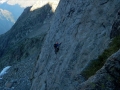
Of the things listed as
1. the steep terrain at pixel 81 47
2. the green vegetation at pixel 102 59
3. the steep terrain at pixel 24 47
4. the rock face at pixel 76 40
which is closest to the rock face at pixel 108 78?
the steep terrain at pixel 81 47

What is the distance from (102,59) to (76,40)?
29.7 feet

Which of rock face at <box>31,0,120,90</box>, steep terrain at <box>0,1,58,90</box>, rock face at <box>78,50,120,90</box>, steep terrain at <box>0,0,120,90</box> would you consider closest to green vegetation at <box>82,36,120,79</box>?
steep terrain at <box>0,0,120,90</box>

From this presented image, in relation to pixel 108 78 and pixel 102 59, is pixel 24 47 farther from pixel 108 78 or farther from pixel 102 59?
pixel 108 78

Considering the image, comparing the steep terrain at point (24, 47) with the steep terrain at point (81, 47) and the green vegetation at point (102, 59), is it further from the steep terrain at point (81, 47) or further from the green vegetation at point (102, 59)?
the green vegetation at point (102, 59)

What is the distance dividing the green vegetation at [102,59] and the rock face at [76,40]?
0.93m

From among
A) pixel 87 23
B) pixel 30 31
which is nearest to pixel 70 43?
pixel 87 23

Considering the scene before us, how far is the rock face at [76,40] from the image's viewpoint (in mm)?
21828

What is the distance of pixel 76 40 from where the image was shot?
26.2 metres

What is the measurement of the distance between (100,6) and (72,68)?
700 cm

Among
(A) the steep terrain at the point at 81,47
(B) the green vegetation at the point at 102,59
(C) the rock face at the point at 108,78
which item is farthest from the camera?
(B) the green vegetation at the point at 102,59

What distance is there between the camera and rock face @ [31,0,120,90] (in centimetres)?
2183

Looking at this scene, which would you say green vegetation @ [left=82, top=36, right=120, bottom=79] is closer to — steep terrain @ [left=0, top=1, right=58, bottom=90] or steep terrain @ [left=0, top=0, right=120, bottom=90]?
steep terrain @ [left=0, top=0, right=120, bottom=90]

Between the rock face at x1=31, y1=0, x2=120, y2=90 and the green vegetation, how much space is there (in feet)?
3.04

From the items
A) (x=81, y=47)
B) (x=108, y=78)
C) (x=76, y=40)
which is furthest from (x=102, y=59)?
(x=76, y=40)
